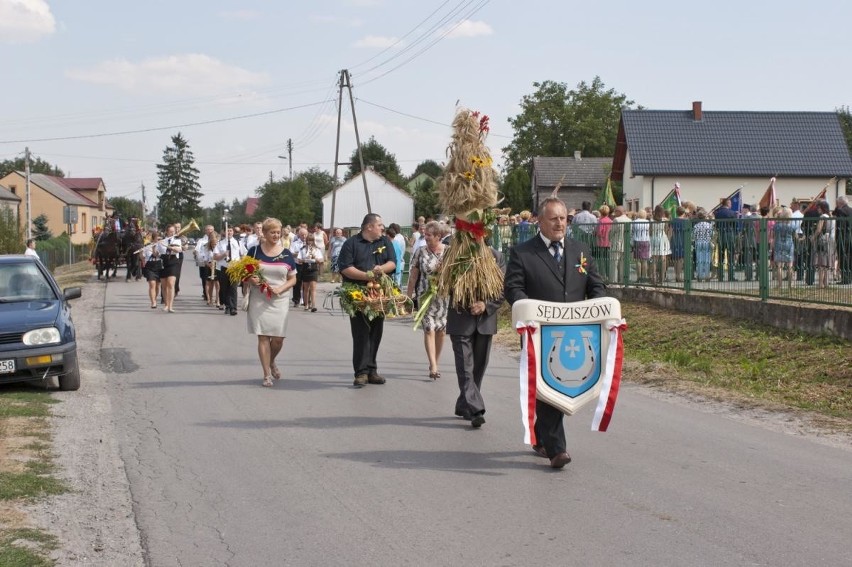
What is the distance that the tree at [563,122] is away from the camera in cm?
8725

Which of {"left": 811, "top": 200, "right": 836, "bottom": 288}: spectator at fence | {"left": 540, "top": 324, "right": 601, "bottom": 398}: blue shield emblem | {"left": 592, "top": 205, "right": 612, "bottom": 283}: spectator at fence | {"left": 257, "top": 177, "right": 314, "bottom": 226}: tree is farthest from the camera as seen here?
{"left": 257, "top": 177, "right": 314, "bottom": 226}: tree

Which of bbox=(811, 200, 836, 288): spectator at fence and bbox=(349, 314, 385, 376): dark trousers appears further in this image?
bbox=(811, 200, 836, 288): spectator at fence

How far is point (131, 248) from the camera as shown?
36.2 m

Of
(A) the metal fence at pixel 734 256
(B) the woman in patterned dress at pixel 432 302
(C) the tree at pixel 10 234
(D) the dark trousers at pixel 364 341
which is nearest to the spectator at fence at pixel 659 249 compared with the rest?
(A) the metal fence at pixel 734 256

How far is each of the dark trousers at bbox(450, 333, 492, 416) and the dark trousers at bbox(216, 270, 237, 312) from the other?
12.6 meters

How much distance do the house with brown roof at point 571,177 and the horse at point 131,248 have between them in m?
41.2

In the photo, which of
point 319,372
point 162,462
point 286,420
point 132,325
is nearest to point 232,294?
point 132,325

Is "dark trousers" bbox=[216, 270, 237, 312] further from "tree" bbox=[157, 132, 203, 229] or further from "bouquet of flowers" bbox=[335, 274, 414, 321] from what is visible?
"tree" bbox=[157, 132, 203, 229]

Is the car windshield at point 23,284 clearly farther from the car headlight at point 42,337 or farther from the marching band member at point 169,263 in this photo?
the marching band member at point 169,263

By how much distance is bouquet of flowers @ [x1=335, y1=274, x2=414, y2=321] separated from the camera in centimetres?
1190

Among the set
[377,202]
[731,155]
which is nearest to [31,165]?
[377,202]

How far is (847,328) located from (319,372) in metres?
6.53

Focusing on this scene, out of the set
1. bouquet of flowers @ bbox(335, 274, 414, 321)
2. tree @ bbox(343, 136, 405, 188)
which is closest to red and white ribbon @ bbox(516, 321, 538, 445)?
bouquet of flowers @ bbox(335, 274, 414, 321)

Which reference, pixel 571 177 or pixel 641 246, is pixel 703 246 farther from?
pixel 571 177
